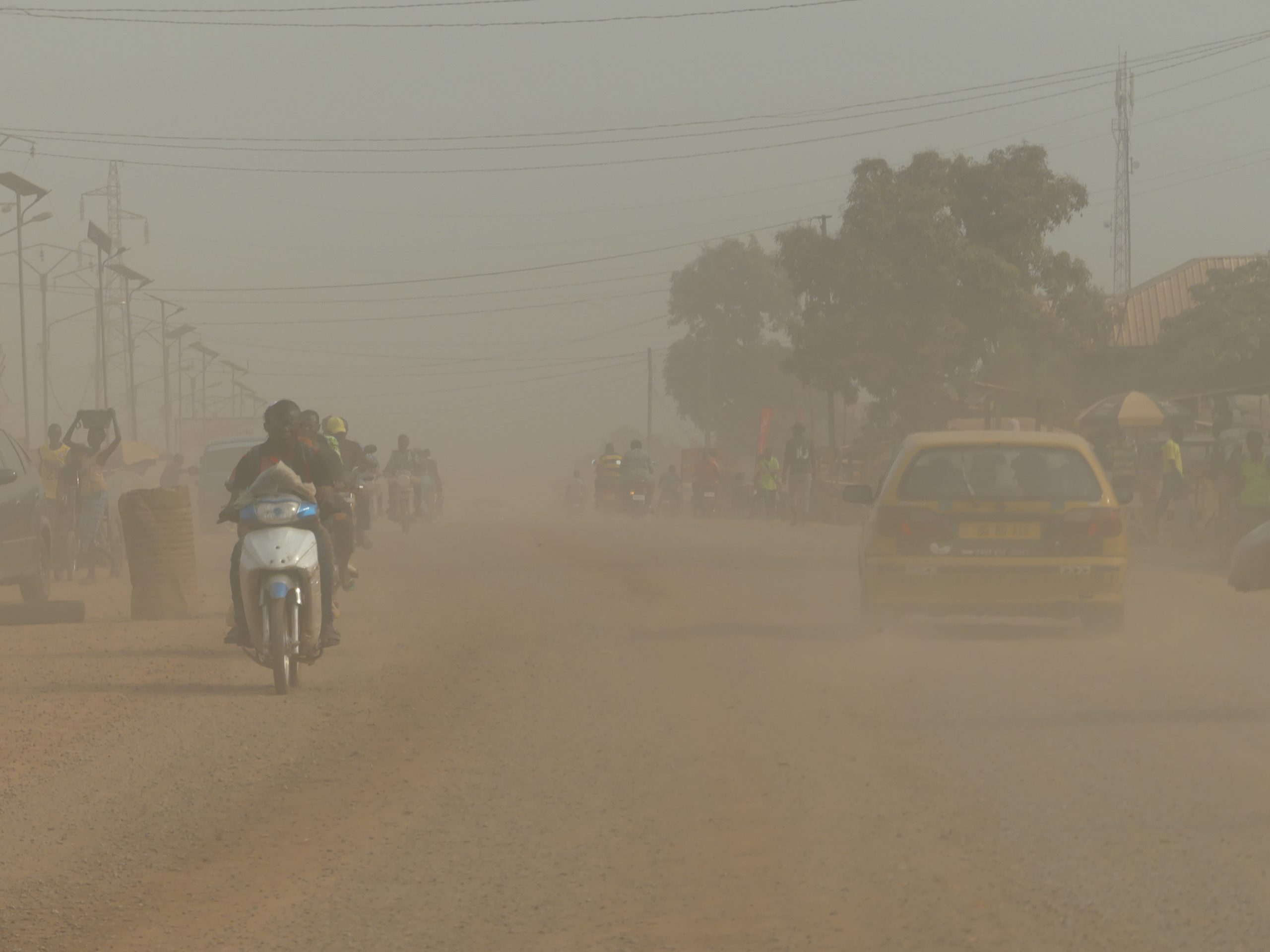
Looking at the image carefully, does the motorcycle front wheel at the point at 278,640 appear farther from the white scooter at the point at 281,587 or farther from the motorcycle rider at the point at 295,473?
the motorcycle rider at the point at 295,473

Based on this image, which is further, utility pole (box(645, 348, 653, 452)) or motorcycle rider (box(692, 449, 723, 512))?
utility pole (box(645, 348, 653, 452))

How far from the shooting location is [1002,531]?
12055 millimetres

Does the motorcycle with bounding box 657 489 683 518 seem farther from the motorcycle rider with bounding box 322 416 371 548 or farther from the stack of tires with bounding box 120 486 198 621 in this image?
the stack of tires with bounding box 120 486 198 621

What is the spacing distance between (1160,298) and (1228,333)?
70.1 ft

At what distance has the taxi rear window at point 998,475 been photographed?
40.2ft

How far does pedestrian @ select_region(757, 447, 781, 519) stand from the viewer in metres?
37.5

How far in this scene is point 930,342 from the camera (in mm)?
44719

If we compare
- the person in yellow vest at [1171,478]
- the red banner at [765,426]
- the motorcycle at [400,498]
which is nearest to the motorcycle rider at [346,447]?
the motorcycle at [400,498]

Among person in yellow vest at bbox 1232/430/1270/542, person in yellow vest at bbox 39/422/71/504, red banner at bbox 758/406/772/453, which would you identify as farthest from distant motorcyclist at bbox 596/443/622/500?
person in yellow vest at bbox 1232/430/1270/542

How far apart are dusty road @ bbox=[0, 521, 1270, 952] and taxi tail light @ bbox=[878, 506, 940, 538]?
0.83 meters

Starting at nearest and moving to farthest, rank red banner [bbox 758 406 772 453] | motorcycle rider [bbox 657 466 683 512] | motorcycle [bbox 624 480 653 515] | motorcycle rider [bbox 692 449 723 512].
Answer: motorcycle [bbox 624 480 653 515] → motorcycle rider [bbox 692 449 723 512] → motorcycle rider [bbox 657 466 683 512] → red banner [bbox 758 406 772 453]

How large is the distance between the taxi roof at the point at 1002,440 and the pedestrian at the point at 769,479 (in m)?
24.4

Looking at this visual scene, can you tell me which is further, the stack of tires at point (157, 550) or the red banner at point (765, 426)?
the red banner at point (765, 426)

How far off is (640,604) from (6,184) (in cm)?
4086
